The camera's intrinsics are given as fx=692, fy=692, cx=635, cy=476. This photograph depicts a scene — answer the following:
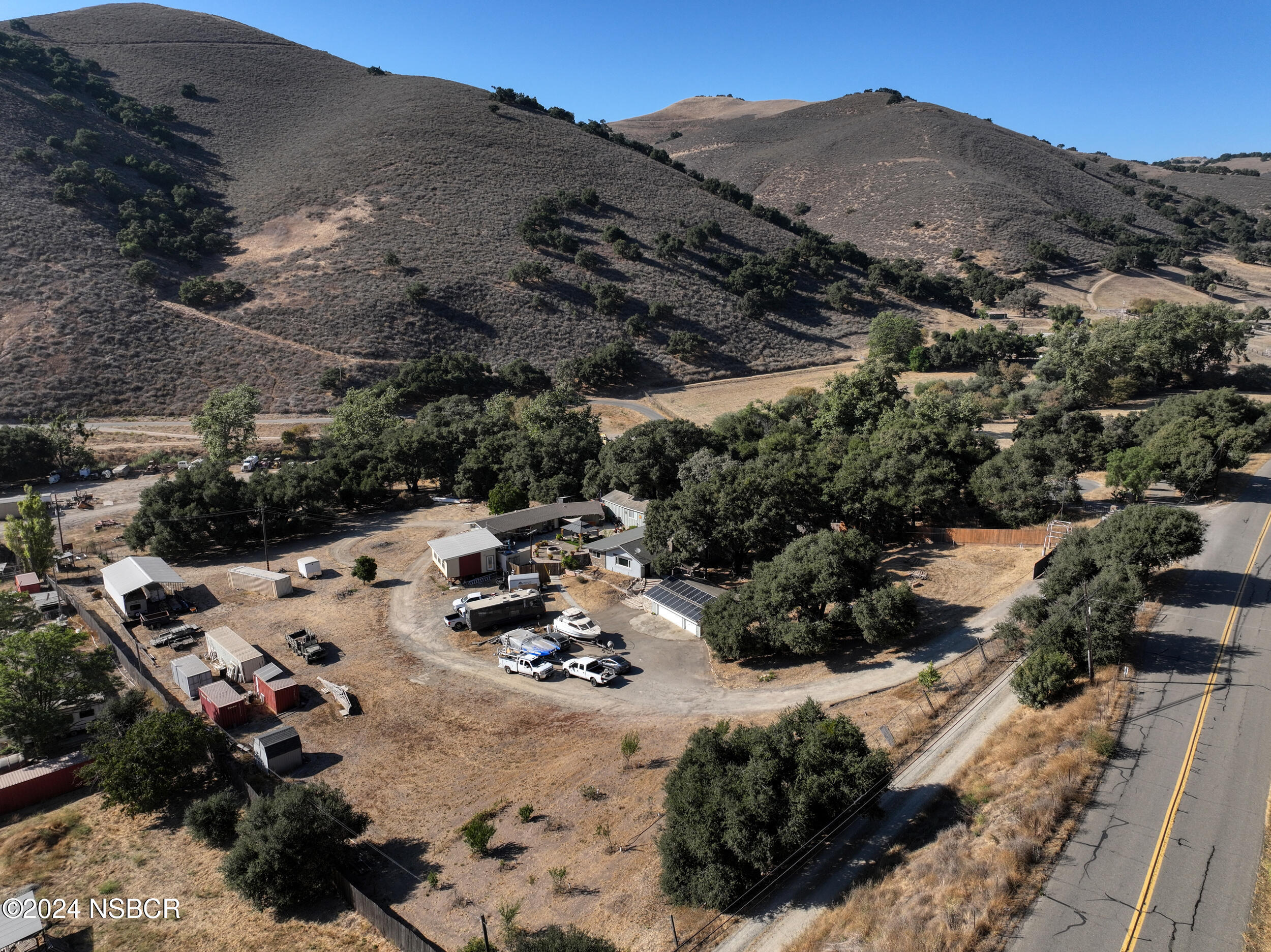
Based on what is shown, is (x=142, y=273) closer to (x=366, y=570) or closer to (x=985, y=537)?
(x=366, y=570)

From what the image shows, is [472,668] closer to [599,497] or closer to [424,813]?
[424,813]

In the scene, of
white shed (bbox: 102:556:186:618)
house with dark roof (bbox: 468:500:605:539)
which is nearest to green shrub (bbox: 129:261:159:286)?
white shed (bbox: 102:556:186:618)

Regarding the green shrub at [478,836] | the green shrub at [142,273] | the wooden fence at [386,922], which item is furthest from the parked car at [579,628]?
the green shrub at [142,273]

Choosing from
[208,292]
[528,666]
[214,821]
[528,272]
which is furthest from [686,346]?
[214,821]

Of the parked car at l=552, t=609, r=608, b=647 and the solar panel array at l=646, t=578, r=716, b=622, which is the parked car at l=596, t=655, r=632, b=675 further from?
the solar panel array at l=646, t=578, r=716, b=622

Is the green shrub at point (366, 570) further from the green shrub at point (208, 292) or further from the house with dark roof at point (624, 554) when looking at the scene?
the green shrub at point (208, 292)

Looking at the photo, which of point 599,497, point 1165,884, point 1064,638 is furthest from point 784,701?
point 599,497
